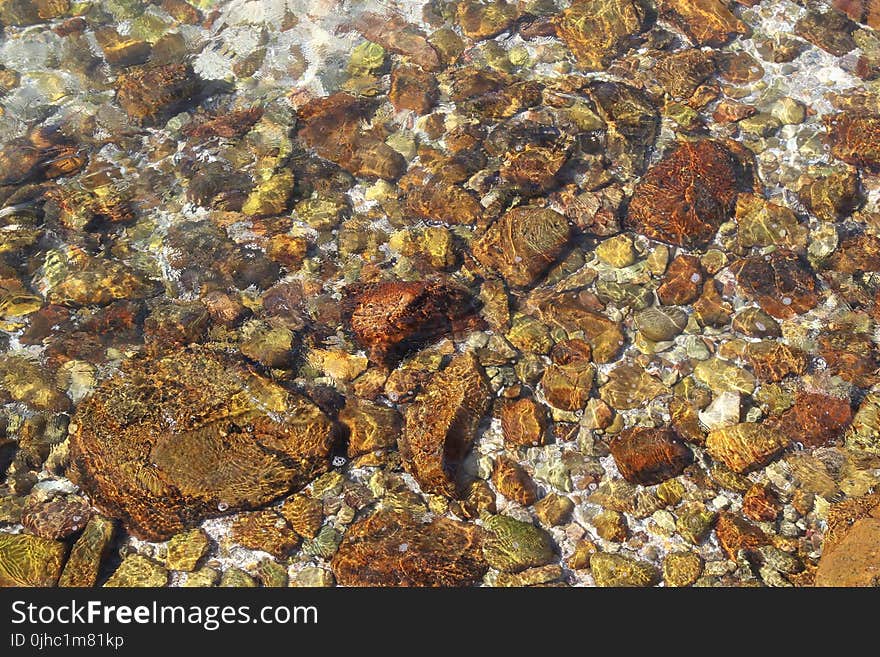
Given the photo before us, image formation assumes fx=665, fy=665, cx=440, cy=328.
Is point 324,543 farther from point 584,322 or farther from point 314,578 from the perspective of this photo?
point 584,322

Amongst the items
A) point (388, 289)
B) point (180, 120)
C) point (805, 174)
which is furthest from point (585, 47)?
point (180, 120)

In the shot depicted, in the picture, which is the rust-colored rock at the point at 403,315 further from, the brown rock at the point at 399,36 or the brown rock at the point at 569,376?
the brown rock at the point at 399,36

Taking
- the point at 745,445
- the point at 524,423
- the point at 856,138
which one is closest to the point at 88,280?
the point at 524,423

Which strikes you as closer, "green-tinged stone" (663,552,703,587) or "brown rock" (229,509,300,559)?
"green-tinged stone" (663,552,703,587)

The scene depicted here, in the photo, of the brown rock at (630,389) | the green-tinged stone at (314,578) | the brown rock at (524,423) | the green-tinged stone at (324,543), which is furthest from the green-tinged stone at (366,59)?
the green-tinged stone at (314,578)

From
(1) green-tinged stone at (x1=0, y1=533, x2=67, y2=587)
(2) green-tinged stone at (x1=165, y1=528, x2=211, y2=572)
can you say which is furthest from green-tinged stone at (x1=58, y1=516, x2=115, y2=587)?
(2) green-tinged stone at (x1=165, y1=528, x2=211, y2=572)

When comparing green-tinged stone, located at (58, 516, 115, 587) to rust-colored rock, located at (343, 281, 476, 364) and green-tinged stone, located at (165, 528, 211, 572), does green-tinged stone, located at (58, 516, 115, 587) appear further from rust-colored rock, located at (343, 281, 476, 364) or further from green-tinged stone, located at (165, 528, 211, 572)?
rust-colored rock, located at (343, 281, 476, 364)
